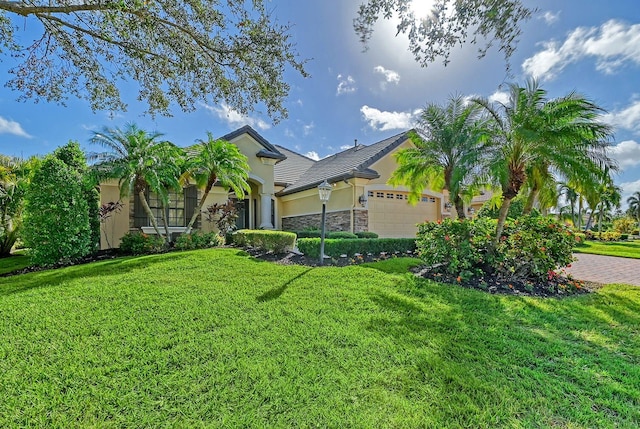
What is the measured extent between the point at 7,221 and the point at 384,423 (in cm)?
1825

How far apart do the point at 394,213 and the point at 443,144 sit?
5.81 metres

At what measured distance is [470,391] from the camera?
3.05 meters

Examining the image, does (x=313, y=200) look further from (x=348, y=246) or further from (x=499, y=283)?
(x=499, y=283)

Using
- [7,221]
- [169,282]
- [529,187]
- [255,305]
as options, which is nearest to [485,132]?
[529,187]

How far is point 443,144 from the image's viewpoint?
11047mm

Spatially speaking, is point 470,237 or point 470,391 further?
point 470,237

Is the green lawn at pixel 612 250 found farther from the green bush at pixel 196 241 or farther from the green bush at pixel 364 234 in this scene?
the green bush at pixel 196 241

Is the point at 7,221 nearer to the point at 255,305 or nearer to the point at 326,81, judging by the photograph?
the point at 255,305

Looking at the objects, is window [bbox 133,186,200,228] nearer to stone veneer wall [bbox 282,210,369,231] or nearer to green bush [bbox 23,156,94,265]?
green bush [bbox 23,156,94,265]

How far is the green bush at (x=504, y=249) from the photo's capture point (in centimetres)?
764

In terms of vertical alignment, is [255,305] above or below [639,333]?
above

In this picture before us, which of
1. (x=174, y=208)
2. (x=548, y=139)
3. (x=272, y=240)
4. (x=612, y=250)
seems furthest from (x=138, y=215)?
(x=612, y=250)

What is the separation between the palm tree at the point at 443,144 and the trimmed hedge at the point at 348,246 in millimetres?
2770

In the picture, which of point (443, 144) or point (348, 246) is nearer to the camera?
point (348, 246)
